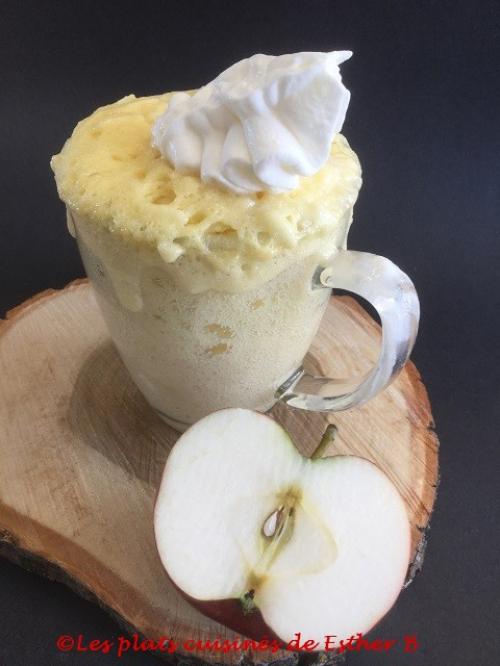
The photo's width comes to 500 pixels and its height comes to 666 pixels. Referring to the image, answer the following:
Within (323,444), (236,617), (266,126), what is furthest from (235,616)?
(266,126)

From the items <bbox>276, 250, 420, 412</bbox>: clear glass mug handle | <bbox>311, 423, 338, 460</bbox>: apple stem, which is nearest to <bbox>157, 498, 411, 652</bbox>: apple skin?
<bbox>311, 423, 338, 460</bbox>: apple stem

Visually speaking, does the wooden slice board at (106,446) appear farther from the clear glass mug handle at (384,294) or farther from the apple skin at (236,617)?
the clear glass mug handle at (384,294)

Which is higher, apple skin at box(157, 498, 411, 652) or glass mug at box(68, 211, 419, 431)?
glass mug at box(68, 211, 419, 431)

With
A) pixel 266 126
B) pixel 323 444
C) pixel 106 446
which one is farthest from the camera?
pixel 106 446

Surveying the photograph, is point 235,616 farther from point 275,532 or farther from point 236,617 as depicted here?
point 275,532

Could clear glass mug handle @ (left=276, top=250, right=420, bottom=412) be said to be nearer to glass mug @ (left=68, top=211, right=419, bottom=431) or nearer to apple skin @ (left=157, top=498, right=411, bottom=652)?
glass mug @ (left=68, top=211, right=419, bottom=431)

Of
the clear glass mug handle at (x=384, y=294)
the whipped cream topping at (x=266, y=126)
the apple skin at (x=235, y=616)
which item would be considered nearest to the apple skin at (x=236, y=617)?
the apple skin at (x=235, y=616)

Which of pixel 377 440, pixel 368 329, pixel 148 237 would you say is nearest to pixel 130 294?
pixel 148 237
